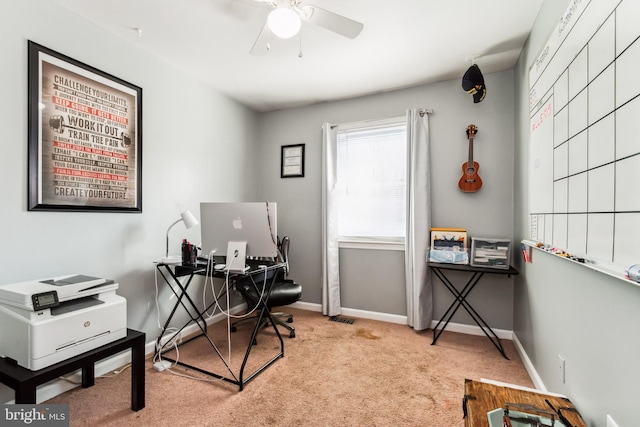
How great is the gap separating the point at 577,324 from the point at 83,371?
2.93 metres

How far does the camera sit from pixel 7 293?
150 cm

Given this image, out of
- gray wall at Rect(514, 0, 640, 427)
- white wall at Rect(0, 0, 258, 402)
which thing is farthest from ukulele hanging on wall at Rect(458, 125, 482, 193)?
white wall at Rect(0, 0, 258, 402)

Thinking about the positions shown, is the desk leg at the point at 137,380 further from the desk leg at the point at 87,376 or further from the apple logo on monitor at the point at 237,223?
the apple logo on monitor at the point at 237,223

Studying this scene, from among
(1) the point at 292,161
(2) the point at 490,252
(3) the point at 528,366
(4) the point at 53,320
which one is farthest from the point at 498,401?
(1) the point at 292,161

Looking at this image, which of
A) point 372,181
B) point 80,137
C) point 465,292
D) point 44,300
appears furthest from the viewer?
point 372,181

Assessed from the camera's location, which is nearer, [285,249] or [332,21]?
[332,21]

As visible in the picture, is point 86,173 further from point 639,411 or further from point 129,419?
point 639,411

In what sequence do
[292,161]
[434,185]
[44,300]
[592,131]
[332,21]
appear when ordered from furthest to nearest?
[292,161], [434,185], [332,21], [44,300], [592,131]

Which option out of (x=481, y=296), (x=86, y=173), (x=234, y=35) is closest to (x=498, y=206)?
(x=481, y=296)

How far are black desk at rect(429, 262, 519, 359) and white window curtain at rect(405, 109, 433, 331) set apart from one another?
0.15 m

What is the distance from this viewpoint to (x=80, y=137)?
6.61 ft

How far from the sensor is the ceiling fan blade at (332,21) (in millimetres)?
1626

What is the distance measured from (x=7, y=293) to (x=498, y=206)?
11.8 feet

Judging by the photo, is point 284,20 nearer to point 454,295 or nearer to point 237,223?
point 237,223
